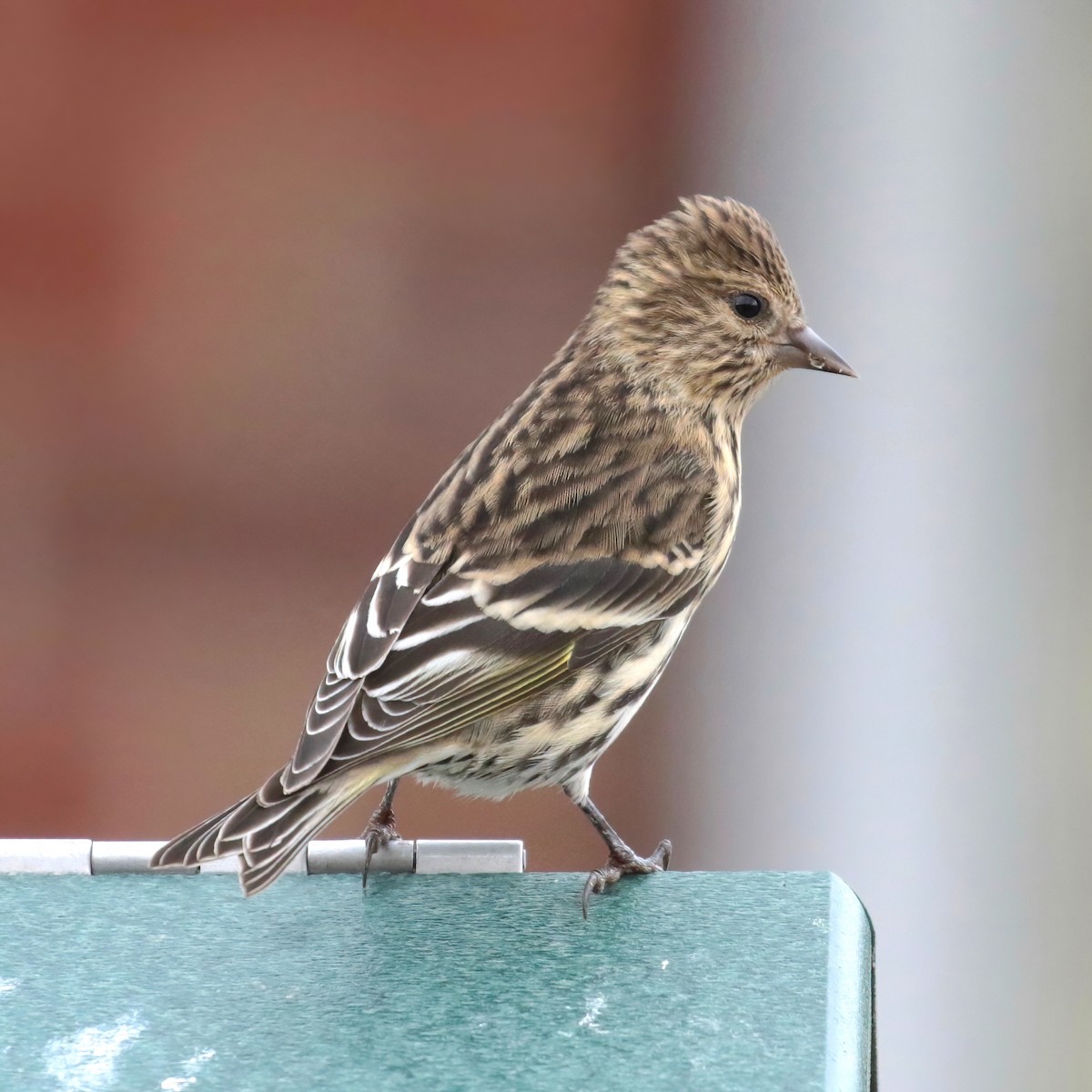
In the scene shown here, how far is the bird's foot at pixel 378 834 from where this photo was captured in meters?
3.03

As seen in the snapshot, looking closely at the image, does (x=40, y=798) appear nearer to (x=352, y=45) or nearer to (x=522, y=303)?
(x=522, y=303)

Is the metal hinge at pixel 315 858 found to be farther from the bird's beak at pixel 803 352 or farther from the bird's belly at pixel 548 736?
the bird's beak at pixel 803 352

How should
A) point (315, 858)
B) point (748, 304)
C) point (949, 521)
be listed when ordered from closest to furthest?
point (315, 858)
point (748, 304)
point (949, 521)

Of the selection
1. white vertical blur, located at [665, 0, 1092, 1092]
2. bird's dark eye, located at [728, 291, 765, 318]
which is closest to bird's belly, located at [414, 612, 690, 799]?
bird's dark eye, located at [728, 291, 765, 318]

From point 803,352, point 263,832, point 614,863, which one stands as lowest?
point 614,863

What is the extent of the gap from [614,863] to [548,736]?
25cm

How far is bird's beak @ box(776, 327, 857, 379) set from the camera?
366 centimetres

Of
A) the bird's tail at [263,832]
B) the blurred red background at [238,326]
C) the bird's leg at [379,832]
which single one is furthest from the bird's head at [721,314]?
the blurred red background at [238,326]

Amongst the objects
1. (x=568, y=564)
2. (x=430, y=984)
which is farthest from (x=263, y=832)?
(x=568, y=564)

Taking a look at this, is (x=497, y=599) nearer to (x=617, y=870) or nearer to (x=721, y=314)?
(x=617, y=870)

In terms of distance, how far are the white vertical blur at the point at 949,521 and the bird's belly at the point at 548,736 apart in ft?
9.06

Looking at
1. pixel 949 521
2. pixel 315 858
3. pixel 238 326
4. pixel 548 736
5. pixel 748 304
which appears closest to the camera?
pixel 315 858

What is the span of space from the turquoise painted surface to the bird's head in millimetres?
1102

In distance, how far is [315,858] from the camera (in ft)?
10.1
